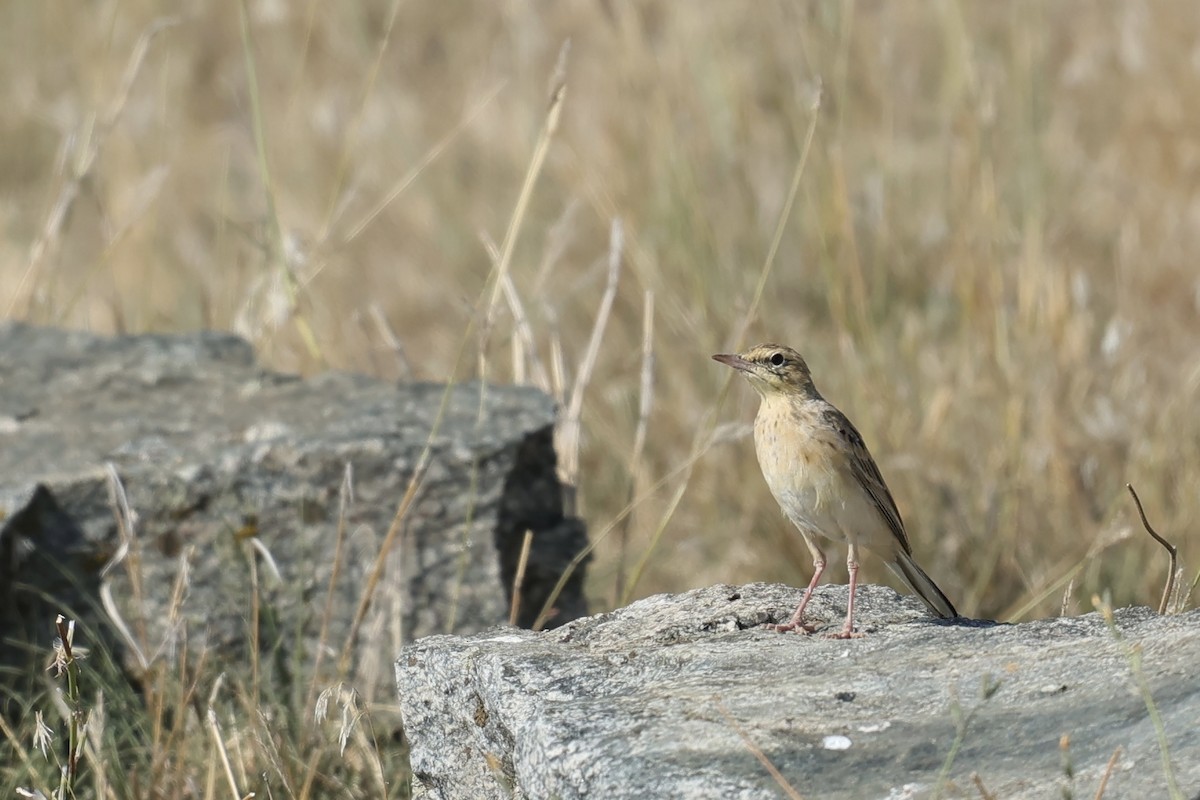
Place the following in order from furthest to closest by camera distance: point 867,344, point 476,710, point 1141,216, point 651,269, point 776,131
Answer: point 776,131 < point 1141,216 < point 651,269 < point 867,344 < point 476,710

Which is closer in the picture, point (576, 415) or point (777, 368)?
point (777, 368)

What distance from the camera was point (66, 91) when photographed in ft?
36.7

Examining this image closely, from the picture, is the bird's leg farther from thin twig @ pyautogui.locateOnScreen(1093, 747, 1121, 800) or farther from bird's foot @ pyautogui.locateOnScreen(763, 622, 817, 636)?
thin twig @ pyautogui.locateOnScreen(1093, 747, 1121, 800)

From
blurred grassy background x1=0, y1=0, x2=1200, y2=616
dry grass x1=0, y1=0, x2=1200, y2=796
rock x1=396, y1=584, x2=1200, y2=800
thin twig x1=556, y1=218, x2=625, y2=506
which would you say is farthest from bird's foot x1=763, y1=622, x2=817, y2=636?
A: thin twig x1=556, y1=218, x2=625, y2=506

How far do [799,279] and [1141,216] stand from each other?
1690 mm

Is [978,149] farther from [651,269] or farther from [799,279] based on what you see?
[799,279]

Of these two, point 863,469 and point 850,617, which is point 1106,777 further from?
point 863,469

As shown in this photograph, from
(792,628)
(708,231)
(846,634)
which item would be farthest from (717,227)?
(846,634)

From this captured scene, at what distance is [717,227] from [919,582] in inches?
163

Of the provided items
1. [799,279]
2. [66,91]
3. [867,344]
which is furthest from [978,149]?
[66,91]

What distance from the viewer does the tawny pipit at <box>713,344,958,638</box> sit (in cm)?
382

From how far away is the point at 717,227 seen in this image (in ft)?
26.1

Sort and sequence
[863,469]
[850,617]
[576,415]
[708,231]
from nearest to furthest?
[850,617], [863,469], [576,415], [708,231]

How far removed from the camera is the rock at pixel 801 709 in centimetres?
237
